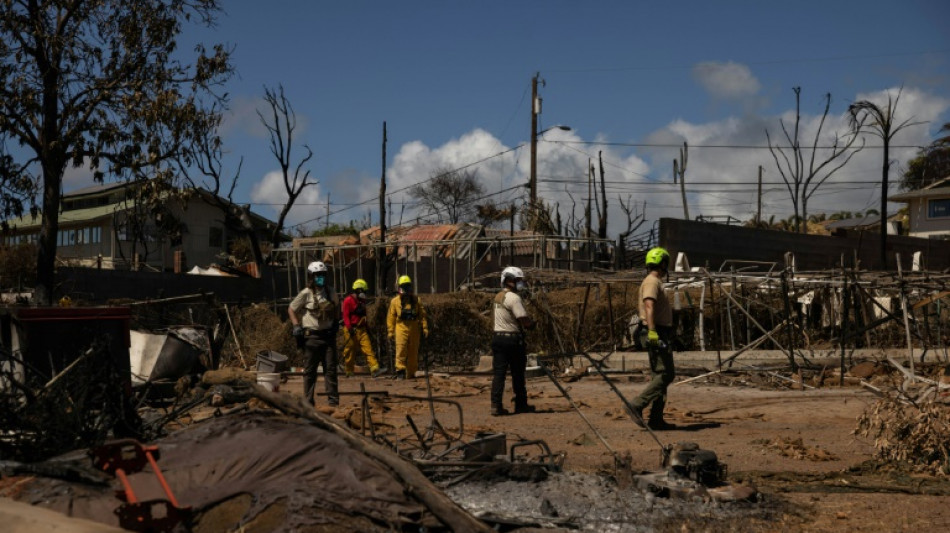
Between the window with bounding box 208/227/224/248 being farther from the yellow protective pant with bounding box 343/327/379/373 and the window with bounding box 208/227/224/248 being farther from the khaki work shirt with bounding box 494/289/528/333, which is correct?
the khaki work shirt with bounding box 494/289/528/333

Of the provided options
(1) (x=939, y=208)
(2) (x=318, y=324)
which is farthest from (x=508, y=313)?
(1) (x=939, y=208)

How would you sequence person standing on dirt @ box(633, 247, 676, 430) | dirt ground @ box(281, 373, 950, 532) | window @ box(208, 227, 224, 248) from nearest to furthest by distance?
dirt ground @ box(281, 373, 950, 532), person standing on dirt @ box(633, 247, 676, 430), window @ box(208, 227, 224, 248)

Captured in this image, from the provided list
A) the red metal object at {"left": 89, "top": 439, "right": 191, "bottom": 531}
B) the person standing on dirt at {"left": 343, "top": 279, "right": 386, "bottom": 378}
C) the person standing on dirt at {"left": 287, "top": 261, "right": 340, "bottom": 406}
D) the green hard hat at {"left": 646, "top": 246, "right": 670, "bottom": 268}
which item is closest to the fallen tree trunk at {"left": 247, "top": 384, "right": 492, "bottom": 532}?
the red metal object at {"left": 89, "top": 439, "right": 191, "bottom": 531}

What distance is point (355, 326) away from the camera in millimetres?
18781

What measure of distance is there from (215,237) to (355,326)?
3421cm

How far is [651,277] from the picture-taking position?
10.4m

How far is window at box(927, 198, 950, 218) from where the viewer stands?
49.3 metres

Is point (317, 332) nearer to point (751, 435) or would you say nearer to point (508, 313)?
point (508, 313)

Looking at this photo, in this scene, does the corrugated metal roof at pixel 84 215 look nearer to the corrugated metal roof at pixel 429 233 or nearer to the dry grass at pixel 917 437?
the corrugated metal roof at pixel 429 233

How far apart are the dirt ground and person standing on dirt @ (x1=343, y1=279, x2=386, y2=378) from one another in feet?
4.82

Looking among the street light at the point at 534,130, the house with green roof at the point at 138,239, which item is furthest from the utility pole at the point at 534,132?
the house with green roof at the point at 138,239

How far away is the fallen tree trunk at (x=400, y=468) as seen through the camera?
5.25 meters

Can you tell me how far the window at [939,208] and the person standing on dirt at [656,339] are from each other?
44.1 meters

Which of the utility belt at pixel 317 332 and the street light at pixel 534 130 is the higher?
the street light at pixel 534 130
